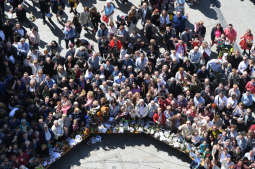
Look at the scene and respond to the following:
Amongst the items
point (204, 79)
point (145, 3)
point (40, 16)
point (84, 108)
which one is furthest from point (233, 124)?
point (40, 16)

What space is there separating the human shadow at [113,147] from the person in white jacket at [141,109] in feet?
2.89

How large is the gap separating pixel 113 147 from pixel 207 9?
34.7ft

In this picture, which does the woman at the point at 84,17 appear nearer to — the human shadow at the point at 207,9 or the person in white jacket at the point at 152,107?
the person in white jacket at the point at 152,107

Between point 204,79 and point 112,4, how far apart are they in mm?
6208

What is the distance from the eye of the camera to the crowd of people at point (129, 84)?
19.9 metres

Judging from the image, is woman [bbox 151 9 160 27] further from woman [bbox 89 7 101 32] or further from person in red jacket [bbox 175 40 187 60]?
woman [bbox 89 7 101 32]

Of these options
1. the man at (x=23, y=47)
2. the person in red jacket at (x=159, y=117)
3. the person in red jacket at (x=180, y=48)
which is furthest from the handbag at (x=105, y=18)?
the person in red jacket at (x=159, y=117)

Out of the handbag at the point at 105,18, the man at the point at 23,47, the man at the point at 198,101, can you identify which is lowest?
the man at the point at 198,101

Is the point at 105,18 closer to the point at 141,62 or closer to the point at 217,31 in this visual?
the point at 141,62

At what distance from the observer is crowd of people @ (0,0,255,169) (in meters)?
19.9

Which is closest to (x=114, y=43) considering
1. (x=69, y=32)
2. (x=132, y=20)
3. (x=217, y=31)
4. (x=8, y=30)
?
(x=132, y=20)

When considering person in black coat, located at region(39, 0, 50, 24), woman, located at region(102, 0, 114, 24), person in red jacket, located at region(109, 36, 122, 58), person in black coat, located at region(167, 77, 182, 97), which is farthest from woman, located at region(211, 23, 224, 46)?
person in black coat, located at region(39, 0, 50, 24)

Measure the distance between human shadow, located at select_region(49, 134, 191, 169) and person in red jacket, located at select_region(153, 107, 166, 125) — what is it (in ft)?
2.59

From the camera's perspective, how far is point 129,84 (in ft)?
71.4
